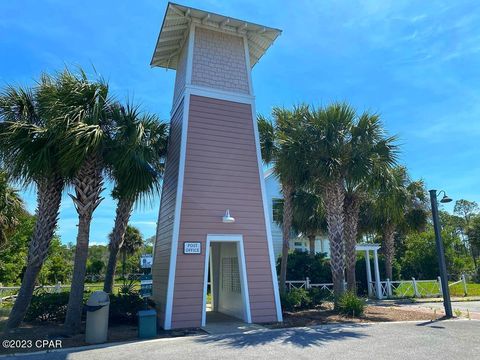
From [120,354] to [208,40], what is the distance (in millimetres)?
9468

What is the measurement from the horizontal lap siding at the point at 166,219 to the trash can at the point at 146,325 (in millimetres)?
1091

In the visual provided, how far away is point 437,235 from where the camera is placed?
37.9 feet

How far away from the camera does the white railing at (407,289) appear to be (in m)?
18.6

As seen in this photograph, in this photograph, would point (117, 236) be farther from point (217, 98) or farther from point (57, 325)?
point (217, 98)

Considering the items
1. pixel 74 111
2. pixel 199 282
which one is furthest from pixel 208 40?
pixel 199 282

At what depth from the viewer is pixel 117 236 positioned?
38.1 ft

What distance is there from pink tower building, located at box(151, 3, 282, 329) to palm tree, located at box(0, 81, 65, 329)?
3072mm

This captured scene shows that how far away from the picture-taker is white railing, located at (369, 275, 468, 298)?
18.6 meters

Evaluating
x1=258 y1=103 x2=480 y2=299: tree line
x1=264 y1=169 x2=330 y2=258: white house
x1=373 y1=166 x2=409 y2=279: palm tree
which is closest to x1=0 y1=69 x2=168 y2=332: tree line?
x1=258 y1=103 x2=480 y2=299: tree line

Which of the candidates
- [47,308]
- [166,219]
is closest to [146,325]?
[166,219]

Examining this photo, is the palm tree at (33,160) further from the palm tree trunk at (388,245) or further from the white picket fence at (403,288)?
the palm tree trunk at (388,245)

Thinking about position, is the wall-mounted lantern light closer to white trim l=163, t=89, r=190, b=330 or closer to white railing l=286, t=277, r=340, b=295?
white trim l=163, t=89, r=190, b=330

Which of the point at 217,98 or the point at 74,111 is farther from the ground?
the point at 217,98

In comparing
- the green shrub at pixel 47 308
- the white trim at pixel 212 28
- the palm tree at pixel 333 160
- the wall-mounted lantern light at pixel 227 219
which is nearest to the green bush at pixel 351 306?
Answer: the palm tree at pixel 333 160
